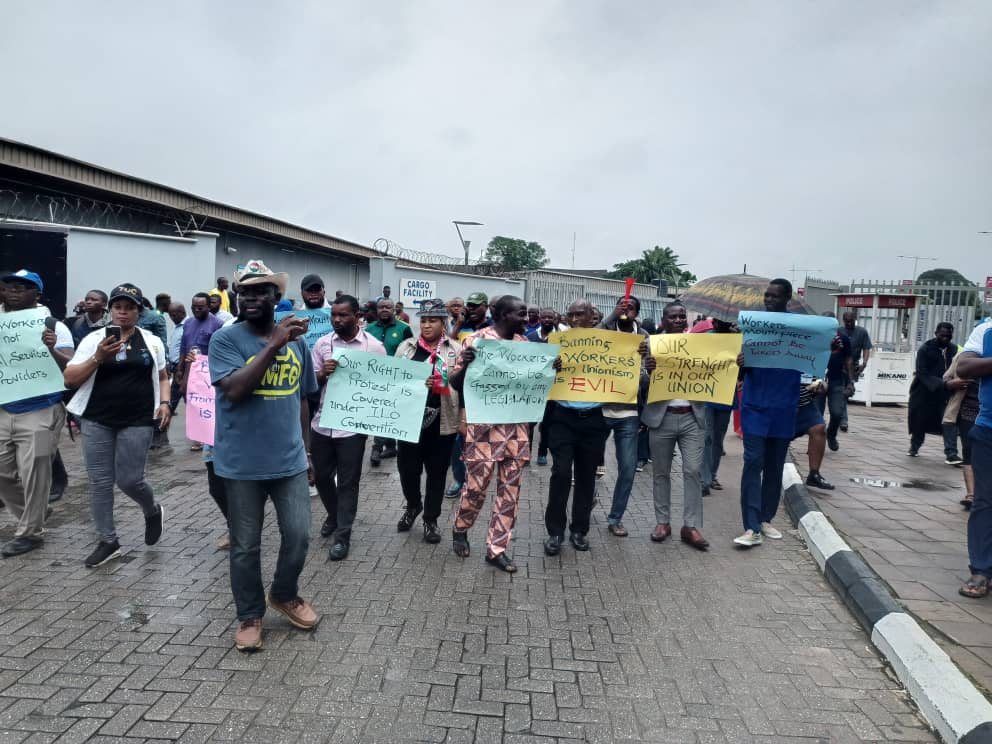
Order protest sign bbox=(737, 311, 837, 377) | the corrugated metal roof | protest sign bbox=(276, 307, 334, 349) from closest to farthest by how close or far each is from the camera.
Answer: protest sign bbox=(737, 311, 837, 377), protest sign bbox=(276, 307, 334, 349), the corrugated metal roof

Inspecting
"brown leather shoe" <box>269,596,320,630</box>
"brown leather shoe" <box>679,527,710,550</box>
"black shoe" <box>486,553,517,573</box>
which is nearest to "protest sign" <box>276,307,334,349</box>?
"black shoe" <box>486,553,517,573</box>

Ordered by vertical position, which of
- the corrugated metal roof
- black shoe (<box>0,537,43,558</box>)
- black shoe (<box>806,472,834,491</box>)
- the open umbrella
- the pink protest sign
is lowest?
black shoe (<box>0,537,43,558</box>)

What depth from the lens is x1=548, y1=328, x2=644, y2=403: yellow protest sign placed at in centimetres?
535

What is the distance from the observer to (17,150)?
12.8 metres

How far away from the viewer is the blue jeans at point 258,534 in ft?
12.2

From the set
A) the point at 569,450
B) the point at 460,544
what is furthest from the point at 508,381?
the point at 460,544

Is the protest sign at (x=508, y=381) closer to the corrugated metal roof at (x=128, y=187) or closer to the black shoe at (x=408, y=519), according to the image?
the black shoe at (x=408, y=519)

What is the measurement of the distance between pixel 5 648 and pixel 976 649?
5354mm

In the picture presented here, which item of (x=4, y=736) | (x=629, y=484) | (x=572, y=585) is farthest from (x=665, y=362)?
(x=4, y=736)

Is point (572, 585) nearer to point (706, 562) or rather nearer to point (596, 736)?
point (706, 562)

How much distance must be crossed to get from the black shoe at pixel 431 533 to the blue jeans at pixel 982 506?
3878mm

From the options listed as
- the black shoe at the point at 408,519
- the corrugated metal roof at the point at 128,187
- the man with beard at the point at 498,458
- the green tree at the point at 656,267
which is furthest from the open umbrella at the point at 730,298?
the green tree at the point at 656,267

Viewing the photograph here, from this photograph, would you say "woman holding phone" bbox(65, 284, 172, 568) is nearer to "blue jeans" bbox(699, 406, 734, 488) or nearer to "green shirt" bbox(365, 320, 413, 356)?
"green shirt" bbox(365, 320, 413, 356)

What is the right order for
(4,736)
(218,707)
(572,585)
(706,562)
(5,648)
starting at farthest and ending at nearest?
(706,562) → (572,585) → (5,648) → (218,707) → (4,736)
